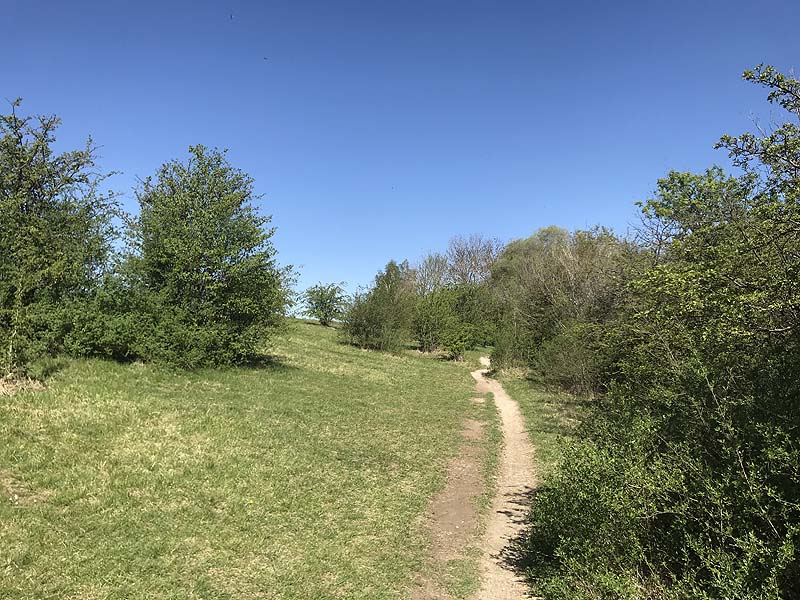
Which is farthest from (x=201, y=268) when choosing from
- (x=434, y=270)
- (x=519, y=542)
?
(x=434, y=270)

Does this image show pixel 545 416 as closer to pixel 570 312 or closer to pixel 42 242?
pixel 570 312

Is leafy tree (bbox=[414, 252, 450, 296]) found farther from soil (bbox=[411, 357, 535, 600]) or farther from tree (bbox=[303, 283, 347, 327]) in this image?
soil (bbox=[411, 357, 535, 600])

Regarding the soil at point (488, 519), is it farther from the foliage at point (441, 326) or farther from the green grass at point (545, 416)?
the foliage at point (441, 326)

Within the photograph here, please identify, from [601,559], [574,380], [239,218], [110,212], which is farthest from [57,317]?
[574,380]

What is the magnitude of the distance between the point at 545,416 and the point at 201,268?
11.9 m

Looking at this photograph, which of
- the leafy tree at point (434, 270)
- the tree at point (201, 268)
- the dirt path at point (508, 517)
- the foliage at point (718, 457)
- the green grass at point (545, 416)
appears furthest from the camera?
the leafy tree at point (434, 270)

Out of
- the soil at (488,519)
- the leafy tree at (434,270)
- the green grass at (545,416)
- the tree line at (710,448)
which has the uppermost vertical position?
the leafy tree at (434,270)

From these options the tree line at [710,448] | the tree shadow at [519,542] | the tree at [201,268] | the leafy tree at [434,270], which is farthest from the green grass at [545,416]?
the leafy tree at [434,270]

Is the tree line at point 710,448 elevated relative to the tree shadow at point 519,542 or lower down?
elevated

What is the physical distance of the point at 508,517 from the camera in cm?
762

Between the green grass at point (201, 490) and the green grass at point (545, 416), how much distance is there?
6.73 ft

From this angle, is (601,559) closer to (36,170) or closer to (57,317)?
(57,317)

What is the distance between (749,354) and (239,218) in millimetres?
15345

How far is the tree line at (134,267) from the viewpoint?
42.3 ft
